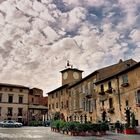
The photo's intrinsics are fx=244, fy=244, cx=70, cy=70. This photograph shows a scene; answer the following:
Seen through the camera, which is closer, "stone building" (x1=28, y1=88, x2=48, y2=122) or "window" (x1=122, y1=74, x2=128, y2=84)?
"window" (x1=122, y1=74, x2=128, y2=84)

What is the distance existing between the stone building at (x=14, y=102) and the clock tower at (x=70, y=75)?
52.5ft

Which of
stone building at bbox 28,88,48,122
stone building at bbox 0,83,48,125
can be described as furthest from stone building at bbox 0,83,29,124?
stone building at bbox 28,88,48,122

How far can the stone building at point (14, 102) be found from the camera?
215 ft

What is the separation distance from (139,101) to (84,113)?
17082 millimetres

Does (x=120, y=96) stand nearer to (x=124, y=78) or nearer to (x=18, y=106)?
(x=124, y=78)

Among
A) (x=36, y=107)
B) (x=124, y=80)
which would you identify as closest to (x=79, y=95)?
(x=124, y=80)

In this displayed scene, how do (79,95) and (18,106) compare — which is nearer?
(79,95)

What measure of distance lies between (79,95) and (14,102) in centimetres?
2629

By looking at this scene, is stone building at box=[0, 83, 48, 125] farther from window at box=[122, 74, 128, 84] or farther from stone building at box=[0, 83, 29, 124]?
window at box=[122, 74, 128, 84]

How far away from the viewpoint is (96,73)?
134 ft

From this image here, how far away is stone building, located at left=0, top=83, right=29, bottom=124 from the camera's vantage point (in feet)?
215

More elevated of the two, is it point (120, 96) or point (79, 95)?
point (79, 95)

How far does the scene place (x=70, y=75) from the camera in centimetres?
5809

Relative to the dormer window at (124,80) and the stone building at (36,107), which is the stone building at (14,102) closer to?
the stone building at (36,107)
